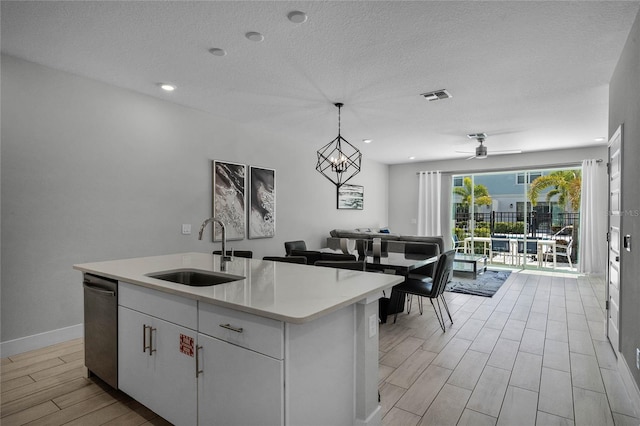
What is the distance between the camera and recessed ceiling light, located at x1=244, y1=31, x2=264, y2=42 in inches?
A: 98.2

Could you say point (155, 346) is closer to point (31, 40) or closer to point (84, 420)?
point (84, 420)

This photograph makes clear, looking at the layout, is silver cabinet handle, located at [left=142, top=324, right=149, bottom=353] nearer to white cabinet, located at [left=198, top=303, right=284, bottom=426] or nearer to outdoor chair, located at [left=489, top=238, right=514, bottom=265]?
white cabinet, located at [left=198, top=303, right=284, bottom=426]

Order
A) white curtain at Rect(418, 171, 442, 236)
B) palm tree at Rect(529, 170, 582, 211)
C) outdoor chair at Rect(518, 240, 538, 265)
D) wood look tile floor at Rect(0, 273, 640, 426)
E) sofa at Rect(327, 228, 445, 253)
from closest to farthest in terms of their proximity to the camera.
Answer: wood look tile floor at Rect(0, 273, 640, 426), sofa at Rect(327, 228, 445, 253), palm tree at Rect(529, 170, 582, 211), outdoor chair at Rect(518, 240, 538, 265), white curtain at Rect(418, 171, 442, 236)

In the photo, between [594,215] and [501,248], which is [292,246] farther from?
[594,215]

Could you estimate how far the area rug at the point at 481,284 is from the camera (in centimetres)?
517

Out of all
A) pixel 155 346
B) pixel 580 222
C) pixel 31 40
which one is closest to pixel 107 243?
pixel 31 40

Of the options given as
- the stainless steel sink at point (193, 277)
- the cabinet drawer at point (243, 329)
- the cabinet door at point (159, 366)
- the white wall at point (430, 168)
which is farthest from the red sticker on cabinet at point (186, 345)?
the white wall at point (430, 168)

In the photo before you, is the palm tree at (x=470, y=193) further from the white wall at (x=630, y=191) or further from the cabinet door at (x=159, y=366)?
the cabinet door at (x=159, y=366)

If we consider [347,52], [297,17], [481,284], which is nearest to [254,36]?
[297,17]

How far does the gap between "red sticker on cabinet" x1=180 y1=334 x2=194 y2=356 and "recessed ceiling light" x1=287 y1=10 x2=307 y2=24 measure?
6.75 feet

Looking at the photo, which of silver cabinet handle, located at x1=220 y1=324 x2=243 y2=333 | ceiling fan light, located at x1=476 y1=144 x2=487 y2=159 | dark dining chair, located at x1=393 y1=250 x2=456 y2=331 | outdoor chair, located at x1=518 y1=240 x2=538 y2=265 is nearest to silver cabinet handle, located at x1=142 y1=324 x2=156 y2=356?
silver cabinet handle, located at x1=220 y1=324 x2=243 y2=333

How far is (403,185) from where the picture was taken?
9.01 meters

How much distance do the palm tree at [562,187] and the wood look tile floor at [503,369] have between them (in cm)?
348

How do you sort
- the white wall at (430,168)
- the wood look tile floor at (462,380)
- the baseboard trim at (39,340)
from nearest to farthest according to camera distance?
the wood look tile floor at (462,380), the baseboard trim at (39,340), the white wall at (430,168)
